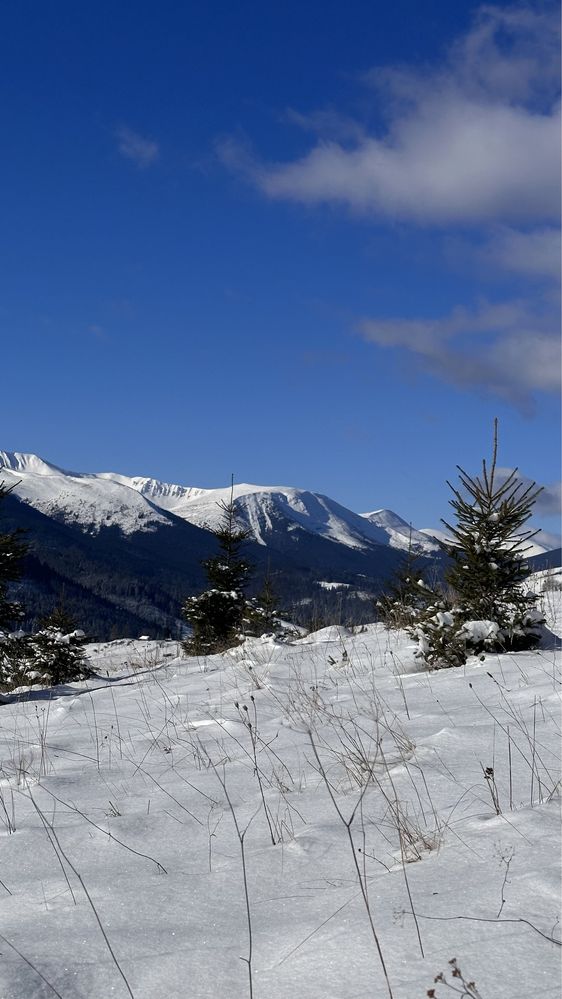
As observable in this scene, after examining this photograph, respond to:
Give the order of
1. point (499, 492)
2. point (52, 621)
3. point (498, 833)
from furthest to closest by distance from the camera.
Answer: point (52, 621), point (499, 492), point (498, 833)

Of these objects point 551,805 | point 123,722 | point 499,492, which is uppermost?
point 499,492

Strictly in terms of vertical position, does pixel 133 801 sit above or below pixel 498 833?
below

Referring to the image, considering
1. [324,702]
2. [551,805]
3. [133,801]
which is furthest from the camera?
[324,702]

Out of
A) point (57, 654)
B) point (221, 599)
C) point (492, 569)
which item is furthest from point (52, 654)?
point (492, 569)

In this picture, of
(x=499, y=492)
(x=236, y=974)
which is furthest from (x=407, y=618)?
(x=236, y=974)

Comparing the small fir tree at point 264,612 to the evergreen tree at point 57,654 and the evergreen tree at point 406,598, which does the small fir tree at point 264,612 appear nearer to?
the evergreen tree at point 406,598

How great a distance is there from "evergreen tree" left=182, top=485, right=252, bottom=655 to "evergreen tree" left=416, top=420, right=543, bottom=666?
12.1 metres

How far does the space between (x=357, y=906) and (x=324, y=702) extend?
371 cm

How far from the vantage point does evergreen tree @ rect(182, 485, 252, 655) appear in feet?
71.7

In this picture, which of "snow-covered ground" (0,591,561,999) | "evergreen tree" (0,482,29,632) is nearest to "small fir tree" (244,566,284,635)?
"evergreen tree" (0,482,29,632)

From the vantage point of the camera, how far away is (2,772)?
4.18m

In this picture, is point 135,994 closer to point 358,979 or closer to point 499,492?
point 358,979

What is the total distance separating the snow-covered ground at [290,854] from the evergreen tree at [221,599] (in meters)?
15.7

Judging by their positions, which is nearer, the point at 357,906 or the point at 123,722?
the point at 357,906
